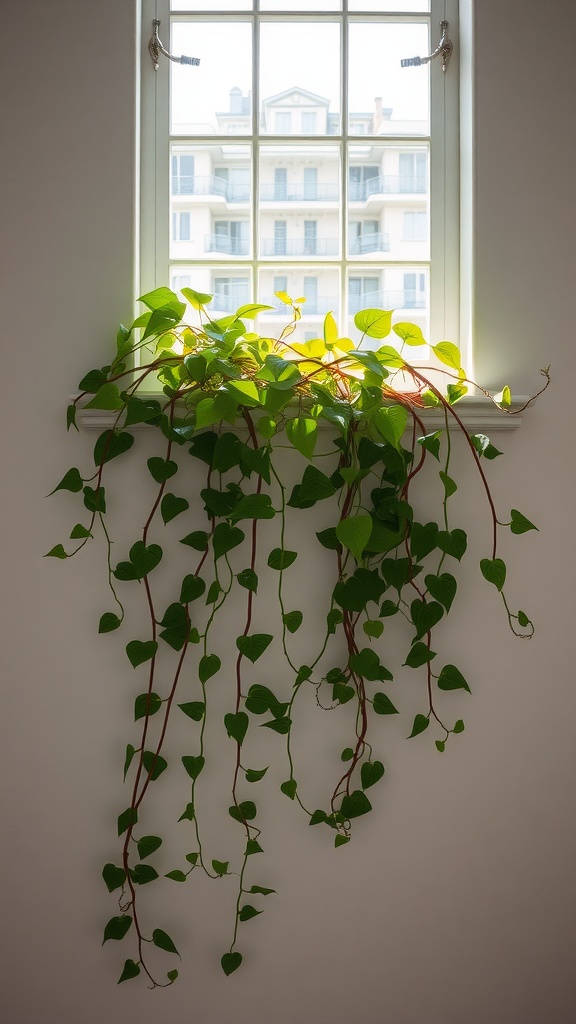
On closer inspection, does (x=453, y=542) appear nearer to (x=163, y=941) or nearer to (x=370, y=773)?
(x=370, y=773)

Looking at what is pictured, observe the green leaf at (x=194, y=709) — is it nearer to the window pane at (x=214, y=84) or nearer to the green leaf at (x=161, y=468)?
the green leaf at (x=161, y=468)

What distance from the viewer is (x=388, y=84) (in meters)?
1.47

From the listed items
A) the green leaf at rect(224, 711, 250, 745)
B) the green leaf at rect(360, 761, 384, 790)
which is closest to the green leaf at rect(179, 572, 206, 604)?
the green leaf at rect(224, 711, 250, 745)

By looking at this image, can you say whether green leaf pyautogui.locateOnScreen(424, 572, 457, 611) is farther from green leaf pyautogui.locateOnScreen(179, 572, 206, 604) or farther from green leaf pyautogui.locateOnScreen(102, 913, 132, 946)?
green leaf pyautogui.locateOnScreen(102, 913, 132, 946)

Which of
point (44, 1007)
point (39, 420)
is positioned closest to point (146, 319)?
point (39, 420)

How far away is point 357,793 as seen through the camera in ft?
4.18

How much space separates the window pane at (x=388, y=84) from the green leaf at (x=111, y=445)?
0.83m

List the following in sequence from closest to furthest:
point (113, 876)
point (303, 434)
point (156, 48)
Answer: point (303, 434), point (113, 876), point (156, 48)

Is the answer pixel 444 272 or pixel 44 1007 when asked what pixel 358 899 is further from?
pixel 444 272

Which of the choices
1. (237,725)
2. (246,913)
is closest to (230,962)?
(246,913)

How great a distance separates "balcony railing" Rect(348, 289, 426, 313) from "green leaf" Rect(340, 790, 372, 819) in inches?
38.0

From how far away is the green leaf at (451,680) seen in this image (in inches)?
50.3

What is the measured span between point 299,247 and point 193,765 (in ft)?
3.46

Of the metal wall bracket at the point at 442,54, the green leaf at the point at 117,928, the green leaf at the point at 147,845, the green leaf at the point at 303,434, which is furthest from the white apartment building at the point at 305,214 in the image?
the green leaf at the point at 117,928
